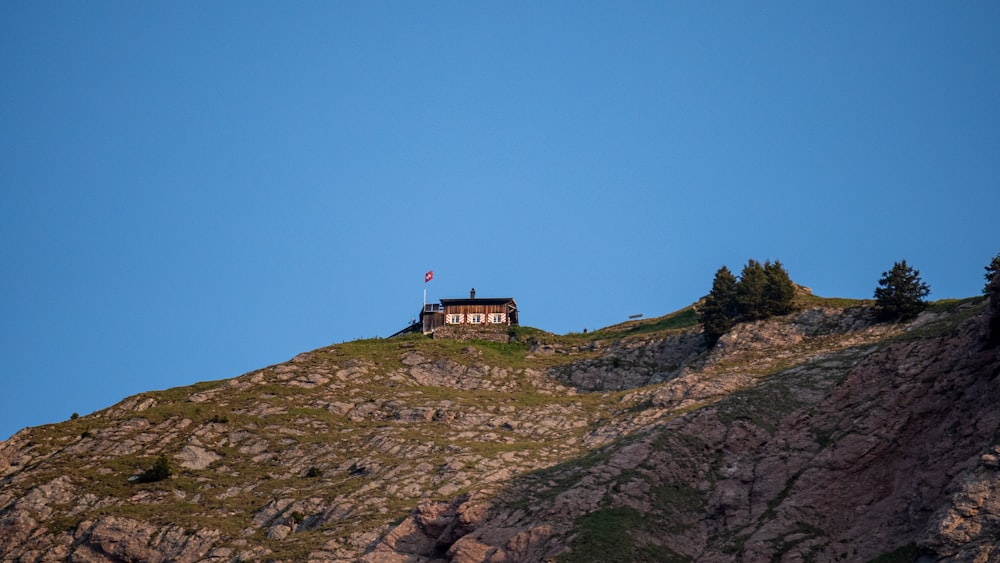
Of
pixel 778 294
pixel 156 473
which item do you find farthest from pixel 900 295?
pixel 156 473

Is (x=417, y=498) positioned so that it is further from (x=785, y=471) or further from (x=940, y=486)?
(x=940, y=486)

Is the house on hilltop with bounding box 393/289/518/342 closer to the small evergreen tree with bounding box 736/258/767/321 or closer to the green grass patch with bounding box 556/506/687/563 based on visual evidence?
the small evergreen tree with bounding box 736/258/767/321

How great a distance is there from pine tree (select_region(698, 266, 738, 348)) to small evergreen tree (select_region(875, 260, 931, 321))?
15.7 meters

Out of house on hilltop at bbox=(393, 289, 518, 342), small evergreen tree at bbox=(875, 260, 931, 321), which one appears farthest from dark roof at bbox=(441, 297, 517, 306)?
small evergreen tree at bbox=(875, 260, 931, 321)

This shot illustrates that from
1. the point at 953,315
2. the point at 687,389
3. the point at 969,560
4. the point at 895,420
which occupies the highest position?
the point at 953,315

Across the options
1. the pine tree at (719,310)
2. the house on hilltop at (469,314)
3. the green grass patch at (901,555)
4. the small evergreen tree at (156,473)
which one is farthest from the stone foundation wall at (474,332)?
the green grass patch at (901,555)

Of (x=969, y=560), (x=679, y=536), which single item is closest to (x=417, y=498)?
(x=679, y=536)

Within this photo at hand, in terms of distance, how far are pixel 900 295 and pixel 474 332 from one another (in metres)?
54.9

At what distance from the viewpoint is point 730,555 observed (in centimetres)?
5809

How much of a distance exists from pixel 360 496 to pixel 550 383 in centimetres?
3615

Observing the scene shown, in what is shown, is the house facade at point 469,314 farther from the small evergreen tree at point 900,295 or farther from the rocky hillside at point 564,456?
the small evergreen tree at point 900,295

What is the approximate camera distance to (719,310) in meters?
109

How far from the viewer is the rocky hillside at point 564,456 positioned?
57.4 metres

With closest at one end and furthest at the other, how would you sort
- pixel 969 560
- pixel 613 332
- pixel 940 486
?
pixel 969 560 → pixel 940 486 → pixel 613 332
